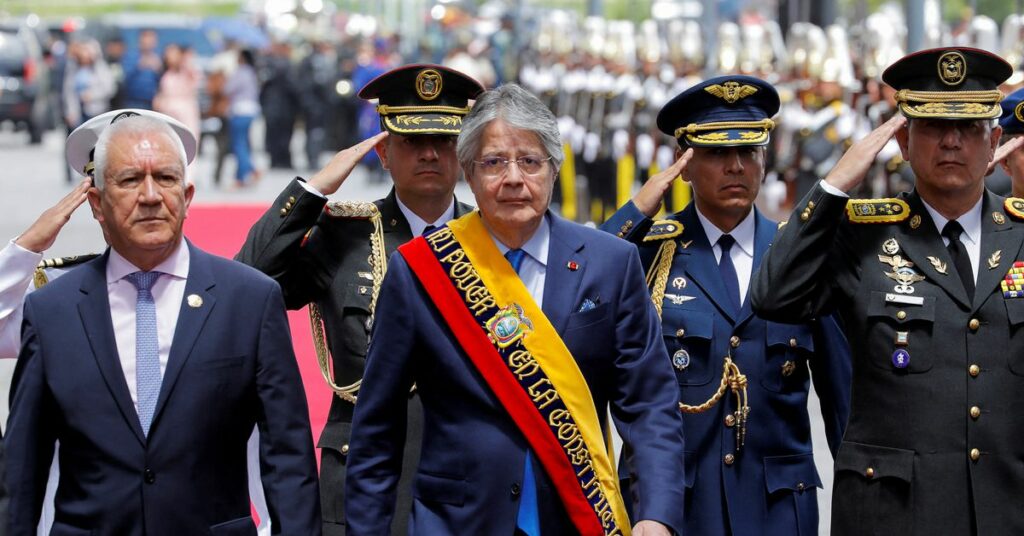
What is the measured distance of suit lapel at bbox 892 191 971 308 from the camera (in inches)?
192

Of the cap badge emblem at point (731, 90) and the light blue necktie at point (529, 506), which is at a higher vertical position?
the cap badge emblem at point (731, 90)

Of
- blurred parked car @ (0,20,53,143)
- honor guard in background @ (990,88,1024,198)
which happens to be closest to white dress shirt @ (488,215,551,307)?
honor guard in background @ (990,88,1024,198)

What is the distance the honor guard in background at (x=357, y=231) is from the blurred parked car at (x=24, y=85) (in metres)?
31.2

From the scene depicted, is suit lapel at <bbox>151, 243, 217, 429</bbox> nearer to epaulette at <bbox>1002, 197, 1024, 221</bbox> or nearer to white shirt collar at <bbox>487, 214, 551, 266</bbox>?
white shirt collar at <bbox>487, 214, 551, 266</bbox>

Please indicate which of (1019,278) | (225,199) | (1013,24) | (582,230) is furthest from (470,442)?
(225,199)

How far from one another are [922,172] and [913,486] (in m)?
0.76

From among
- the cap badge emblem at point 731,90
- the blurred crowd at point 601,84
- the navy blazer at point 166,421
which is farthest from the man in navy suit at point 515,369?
the blurred crowd at point 601,84

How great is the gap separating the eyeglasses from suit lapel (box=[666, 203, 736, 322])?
1264mm

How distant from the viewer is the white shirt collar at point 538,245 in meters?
4.52

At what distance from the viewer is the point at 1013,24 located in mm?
14344

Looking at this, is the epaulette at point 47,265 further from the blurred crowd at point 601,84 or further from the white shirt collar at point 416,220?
the blurred crowd at point 601,84

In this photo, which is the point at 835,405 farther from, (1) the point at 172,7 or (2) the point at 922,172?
(1) the point at 172,7

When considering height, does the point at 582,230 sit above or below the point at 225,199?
above

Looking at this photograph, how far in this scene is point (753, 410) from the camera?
5512 mm
